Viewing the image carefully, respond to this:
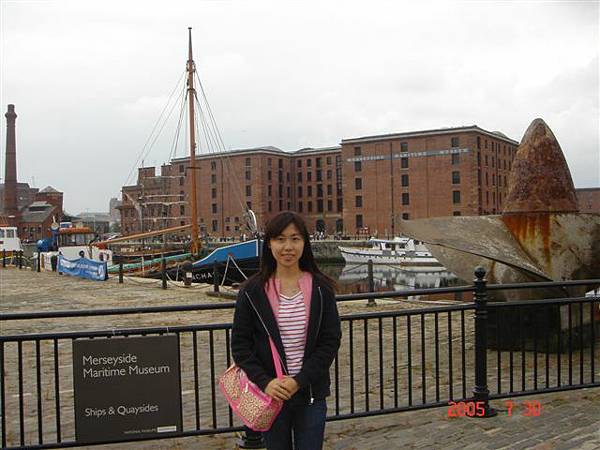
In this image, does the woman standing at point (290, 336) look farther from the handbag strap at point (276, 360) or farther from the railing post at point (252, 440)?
the railing post at point (252, 440)

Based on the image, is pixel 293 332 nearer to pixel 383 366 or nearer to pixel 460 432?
pixel 460 432

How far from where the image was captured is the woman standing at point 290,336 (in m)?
3.17

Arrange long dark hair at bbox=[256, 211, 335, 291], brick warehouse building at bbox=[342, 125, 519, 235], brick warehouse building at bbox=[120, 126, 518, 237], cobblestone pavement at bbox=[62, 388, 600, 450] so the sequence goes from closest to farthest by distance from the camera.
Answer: long dark hair at bbox=[256, 211, 335, 291] < cobblestone pavement at bbox=[62, 388, 600, 450] < brick warehouse building at bbox=[342, 125, 519, 235] < brick warehouse building at bbox=[120, 126, 518, 237]

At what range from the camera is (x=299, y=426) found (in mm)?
3256

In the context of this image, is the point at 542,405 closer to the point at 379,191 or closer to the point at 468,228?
the point at 468,228

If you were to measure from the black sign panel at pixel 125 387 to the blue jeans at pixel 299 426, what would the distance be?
5.29 feet

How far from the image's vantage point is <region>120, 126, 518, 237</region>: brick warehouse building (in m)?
71.4

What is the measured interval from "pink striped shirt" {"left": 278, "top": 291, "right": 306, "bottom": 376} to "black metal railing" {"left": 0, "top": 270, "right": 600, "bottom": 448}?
1.67 meters

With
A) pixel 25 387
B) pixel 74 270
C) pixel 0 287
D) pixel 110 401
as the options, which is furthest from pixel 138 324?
pixel 74 270

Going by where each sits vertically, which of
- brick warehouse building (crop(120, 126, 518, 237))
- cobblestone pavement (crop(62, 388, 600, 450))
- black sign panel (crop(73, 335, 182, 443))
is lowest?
cobblestone pavement (crop(62, 388, 600, 450))

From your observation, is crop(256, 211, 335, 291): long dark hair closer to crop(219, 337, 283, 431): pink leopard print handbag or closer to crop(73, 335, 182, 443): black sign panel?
crop(219, 337, 283, 431): pink leopard print handbag

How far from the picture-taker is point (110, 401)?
14.9 ft
